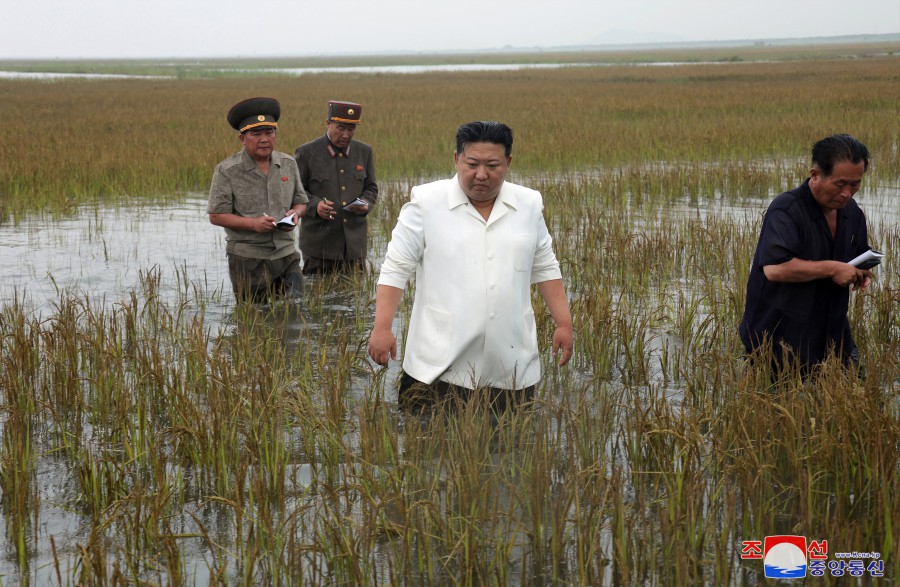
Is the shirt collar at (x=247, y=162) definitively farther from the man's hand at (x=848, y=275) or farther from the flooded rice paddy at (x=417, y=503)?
the man's hand at (x=848, y=275)

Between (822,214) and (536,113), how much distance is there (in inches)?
756

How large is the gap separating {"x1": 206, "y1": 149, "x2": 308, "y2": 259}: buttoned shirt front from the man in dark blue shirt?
10.3ft

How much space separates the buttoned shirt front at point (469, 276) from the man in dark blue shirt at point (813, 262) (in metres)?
1.04

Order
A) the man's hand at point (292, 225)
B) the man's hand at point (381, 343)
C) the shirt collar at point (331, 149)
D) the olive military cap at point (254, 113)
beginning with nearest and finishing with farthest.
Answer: the man's hand at point (381, 343) → the olive military cap at point (254, 113) → the man's hand at point (292, 225) → the shirt collar at point (331, 149)

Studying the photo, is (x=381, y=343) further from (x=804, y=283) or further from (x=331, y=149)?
(x=331, y=149)

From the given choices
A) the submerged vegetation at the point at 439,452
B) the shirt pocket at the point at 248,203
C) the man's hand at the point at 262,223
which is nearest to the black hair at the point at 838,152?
the submerged vegetation at the point at 439,452

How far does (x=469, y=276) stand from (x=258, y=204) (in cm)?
276

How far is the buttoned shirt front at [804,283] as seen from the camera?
3979mm

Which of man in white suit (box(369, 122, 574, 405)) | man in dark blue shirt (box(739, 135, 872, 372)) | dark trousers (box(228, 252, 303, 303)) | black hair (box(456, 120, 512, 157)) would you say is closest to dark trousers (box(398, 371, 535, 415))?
man in white suit (box(369, 122, 574, 405))

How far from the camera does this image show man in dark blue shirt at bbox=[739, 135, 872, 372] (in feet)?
12.6

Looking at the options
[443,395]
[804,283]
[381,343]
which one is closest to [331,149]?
[443,395]

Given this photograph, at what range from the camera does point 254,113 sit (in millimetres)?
5898

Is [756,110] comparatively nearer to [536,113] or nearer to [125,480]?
[536,113]

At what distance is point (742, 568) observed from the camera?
119 inches
